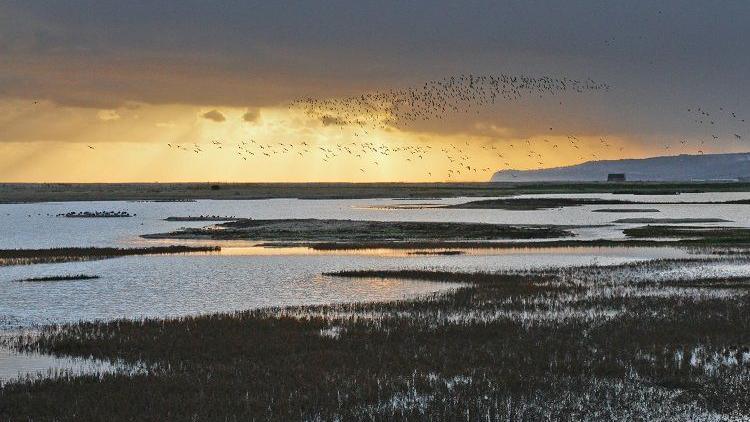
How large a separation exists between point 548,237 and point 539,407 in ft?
182

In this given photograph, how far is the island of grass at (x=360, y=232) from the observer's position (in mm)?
73688

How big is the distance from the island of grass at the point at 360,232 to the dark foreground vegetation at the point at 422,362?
1508 inches

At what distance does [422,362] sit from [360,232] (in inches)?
2163

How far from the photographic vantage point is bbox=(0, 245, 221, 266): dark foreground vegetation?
55141 mm

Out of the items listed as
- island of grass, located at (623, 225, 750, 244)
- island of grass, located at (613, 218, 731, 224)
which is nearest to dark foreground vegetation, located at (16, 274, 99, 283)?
island of grass, located at (623, 225, 750, 244)

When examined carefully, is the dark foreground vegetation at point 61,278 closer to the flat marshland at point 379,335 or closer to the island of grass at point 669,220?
the flat marshland at point 379,335

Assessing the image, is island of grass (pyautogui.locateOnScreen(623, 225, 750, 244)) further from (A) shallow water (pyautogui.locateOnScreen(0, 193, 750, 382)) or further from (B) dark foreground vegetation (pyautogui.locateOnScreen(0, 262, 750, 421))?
(B) dark foreground vegetation (pyautogui.locateOnScreen(0, 262, 750, 421))

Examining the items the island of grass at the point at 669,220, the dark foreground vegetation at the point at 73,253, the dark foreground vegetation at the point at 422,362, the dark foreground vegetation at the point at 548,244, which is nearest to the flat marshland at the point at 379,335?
the dark foreground vegetation at the point at 422,362

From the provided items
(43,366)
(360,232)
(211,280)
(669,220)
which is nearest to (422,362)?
(43,366)

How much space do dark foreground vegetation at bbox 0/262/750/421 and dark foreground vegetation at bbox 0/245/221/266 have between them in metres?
27.7

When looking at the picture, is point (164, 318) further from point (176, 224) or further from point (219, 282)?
point (176, 224)

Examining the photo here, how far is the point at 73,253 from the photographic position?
5969cm

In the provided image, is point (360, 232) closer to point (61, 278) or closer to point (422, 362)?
point (61, 278)

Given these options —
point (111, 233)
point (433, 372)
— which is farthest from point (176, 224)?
point (433, 372)
